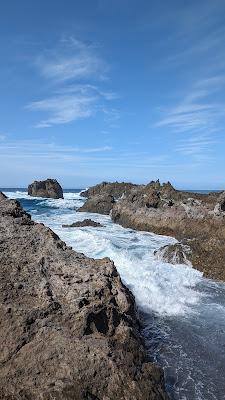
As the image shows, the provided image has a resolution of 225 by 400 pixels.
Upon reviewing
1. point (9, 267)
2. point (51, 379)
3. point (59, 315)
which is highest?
point (9, 267)

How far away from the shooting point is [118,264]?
57.1 ft

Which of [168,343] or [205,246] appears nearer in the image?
[168,343]

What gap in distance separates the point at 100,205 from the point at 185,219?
62.7 ft

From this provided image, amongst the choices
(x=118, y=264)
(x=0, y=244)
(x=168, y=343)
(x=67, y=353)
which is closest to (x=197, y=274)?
(x=118, y=264)

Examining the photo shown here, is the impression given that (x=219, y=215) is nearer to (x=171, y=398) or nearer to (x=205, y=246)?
(x=205, y=246)

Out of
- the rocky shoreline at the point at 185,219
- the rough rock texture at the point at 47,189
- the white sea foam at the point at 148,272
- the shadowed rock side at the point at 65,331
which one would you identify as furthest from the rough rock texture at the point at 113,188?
the shadowed rock side at the point at 65,331

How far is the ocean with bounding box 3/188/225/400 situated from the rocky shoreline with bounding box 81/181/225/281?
1405mm

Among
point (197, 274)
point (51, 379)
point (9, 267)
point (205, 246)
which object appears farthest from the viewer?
point (205, 246)

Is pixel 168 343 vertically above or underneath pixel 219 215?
underneath

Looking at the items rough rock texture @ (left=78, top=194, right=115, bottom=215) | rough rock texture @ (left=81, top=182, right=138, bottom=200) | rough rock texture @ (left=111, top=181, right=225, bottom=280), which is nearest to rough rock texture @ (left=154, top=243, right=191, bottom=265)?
rough rock texture @ (left=111, top=181, right=225, bottom=280)

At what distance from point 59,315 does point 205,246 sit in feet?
46.8

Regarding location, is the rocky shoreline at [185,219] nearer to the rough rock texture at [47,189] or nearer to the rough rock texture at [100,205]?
the rough rock texture at [100,205]

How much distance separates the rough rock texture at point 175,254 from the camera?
1902 centimetres

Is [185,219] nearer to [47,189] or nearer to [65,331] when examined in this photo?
[65,331]
